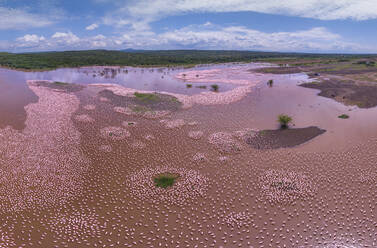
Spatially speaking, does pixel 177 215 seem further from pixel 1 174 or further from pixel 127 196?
pixel 1 174

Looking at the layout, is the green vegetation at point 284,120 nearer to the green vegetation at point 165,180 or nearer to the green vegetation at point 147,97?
the green vegetation at point 165,180

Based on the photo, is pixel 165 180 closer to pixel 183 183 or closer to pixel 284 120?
pixel 183 183

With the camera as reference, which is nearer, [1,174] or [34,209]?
[34,209]

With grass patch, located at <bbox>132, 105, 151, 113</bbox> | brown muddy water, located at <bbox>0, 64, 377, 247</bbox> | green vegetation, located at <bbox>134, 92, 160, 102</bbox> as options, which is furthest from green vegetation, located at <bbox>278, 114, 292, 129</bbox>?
green vegetation, located at <bbox>134, 92, 160, 102</bbox>

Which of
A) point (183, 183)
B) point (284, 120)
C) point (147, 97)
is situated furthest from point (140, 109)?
point (284, 120)

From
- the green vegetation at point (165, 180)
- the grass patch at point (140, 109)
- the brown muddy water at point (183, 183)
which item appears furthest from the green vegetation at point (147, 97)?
the green vegetation at point (165, 180)

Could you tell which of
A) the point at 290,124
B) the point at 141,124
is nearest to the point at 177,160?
the point at 141,124
